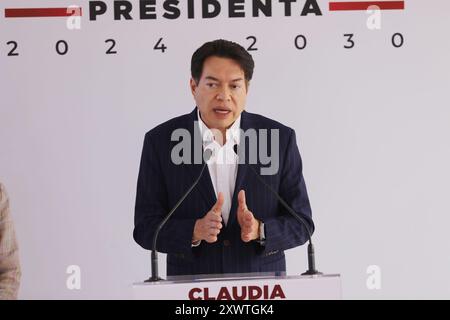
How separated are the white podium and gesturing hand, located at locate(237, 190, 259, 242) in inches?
16.7

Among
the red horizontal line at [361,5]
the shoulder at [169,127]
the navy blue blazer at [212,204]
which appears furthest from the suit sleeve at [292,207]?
the red horizontal line at [361,5]

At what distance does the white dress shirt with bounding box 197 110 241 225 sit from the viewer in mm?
3154

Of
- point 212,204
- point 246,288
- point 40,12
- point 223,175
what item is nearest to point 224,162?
point 223,175

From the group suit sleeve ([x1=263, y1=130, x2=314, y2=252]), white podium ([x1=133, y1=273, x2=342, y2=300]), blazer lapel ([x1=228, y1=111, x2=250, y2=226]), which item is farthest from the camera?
blazer lapel ([x1=228, y1=111, x2=250, y2=226])

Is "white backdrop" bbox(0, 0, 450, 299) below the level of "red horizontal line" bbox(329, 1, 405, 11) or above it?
below

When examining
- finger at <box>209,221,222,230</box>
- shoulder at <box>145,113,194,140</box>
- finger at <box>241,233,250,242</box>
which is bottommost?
finger at <box>241,233,250,242</box>

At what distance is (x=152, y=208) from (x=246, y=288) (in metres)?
0.79

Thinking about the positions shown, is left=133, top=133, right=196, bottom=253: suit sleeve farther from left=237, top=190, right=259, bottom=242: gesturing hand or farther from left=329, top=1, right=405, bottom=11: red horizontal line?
left=329, top=1, right=405, bottom=11: red horizontal line

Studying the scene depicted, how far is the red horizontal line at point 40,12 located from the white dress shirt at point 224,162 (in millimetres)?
704

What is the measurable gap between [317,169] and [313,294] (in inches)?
34.8

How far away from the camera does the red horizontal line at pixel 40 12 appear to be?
3258 mm

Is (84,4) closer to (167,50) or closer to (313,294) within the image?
(167,50)

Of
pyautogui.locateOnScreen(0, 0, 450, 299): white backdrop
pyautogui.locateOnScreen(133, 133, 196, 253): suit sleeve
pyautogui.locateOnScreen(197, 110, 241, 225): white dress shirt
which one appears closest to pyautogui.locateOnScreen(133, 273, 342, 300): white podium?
pyautogui.locateOnScreen(133, 133, 196, 253): suit sleeve

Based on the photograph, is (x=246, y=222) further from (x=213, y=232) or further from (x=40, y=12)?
(x=40, y=12)
